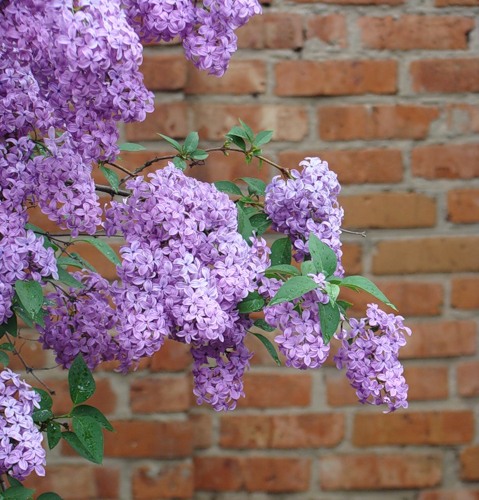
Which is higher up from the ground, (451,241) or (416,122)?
(416,122)

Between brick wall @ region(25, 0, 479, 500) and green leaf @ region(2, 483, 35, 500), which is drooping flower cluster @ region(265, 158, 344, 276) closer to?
green leaf @ region(2, 483, 35, 500)

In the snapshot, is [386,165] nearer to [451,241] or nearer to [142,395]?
[451,241]

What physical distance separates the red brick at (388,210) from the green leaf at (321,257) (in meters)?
0.75

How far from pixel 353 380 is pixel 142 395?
0.73 metres

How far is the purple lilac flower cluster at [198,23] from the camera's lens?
2.01 feet

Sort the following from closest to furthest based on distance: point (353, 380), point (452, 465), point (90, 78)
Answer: point (90, 78), point (353, 380), point (452, 465)

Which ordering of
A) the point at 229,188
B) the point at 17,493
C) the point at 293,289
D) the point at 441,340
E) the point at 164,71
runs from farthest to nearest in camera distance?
the point at 441,340
the point at 164,71
the point at 229,188
the point at 17,493
the point at 293,289

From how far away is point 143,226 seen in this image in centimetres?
64

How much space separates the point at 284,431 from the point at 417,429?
0.70 feet

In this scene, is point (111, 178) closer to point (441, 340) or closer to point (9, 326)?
point (9, 326)

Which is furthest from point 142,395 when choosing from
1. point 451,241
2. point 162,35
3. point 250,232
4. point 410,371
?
point 162,35

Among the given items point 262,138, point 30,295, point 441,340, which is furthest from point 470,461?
point 30,295

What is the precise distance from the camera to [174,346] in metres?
1.35

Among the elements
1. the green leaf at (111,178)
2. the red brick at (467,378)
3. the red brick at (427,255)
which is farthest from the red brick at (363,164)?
the green leaf at (111,178)
